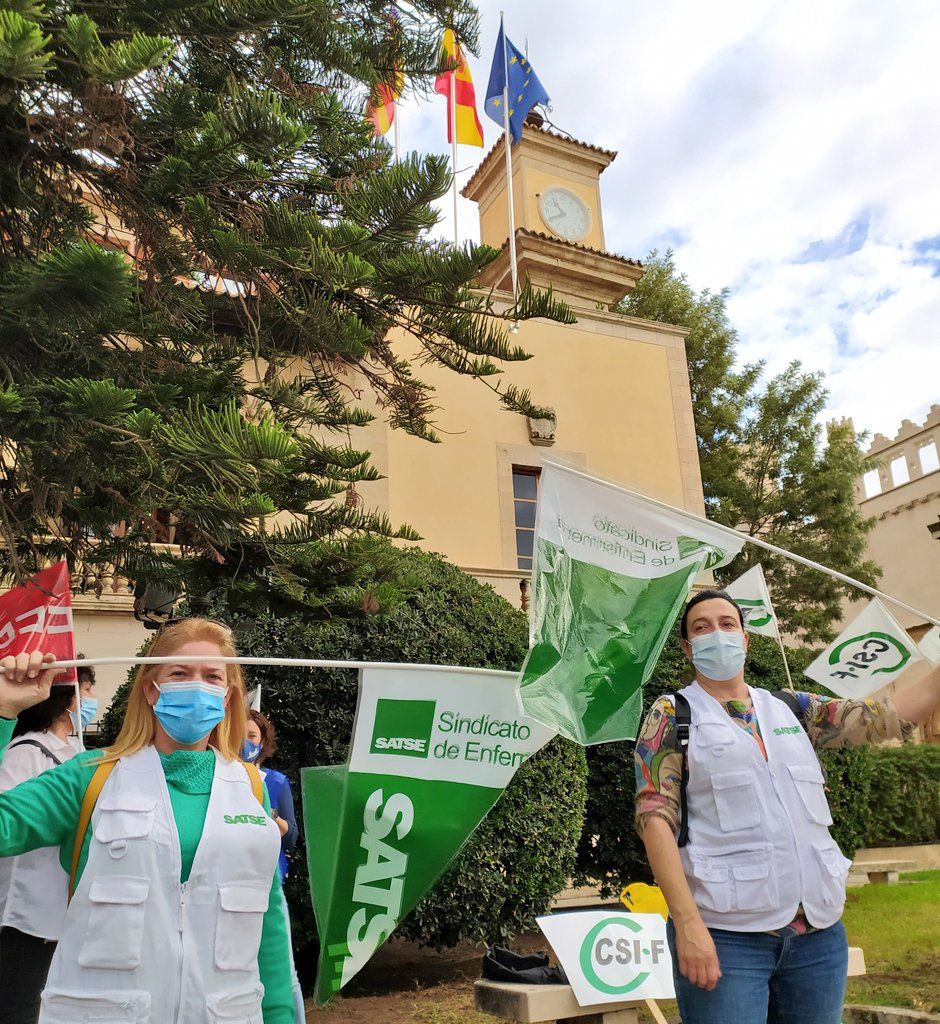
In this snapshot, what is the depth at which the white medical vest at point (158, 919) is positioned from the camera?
6.75 ft

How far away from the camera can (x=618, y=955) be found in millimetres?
4250

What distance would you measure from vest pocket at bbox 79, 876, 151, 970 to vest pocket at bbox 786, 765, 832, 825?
6.12ft

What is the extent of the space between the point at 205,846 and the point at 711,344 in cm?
1983

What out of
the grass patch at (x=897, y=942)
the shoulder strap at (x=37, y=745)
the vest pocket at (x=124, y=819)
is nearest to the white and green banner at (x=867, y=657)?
the vest pocket at (x=124, y=819)

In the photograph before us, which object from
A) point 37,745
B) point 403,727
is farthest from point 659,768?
point 37,745

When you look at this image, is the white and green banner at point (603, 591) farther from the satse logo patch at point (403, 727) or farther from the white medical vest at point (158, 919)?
the white medical vest at point (158, 919)

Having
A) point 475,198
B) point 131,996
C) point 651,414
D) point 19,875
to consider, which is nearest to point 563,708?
point 131,996

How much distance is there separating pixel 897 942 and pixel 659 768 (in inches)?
221

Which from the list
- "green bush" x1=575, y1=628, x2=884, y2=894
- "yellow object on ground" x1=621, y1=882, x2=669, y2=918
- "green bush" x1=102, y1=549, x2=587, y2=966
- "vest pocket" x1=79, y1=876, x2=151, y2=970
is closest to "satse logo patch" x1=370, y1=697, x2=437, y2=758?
"vest pocket" x1=79, y1=876, x2=151, y2=970

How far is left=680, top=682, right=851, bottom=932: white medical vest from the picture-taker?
2.60 metres

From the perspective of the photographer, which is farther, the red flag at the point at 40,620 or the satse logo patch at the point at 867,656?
the red flag at the point at 40,620

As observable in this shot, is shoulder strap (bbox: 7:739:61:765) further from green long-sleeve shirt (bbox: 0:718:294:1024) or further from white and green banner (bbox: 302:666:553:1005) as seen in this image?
green long-sleeve shirt (bbox: 0:718:294:1024)

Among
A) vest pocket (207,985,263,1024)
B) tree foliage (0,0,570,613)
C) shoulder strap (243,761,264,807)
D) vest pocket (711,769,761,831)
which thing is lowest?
vest pocket (207,985,263,1024)

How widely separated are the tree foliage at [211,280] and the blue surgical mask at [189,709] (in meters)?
1.53
